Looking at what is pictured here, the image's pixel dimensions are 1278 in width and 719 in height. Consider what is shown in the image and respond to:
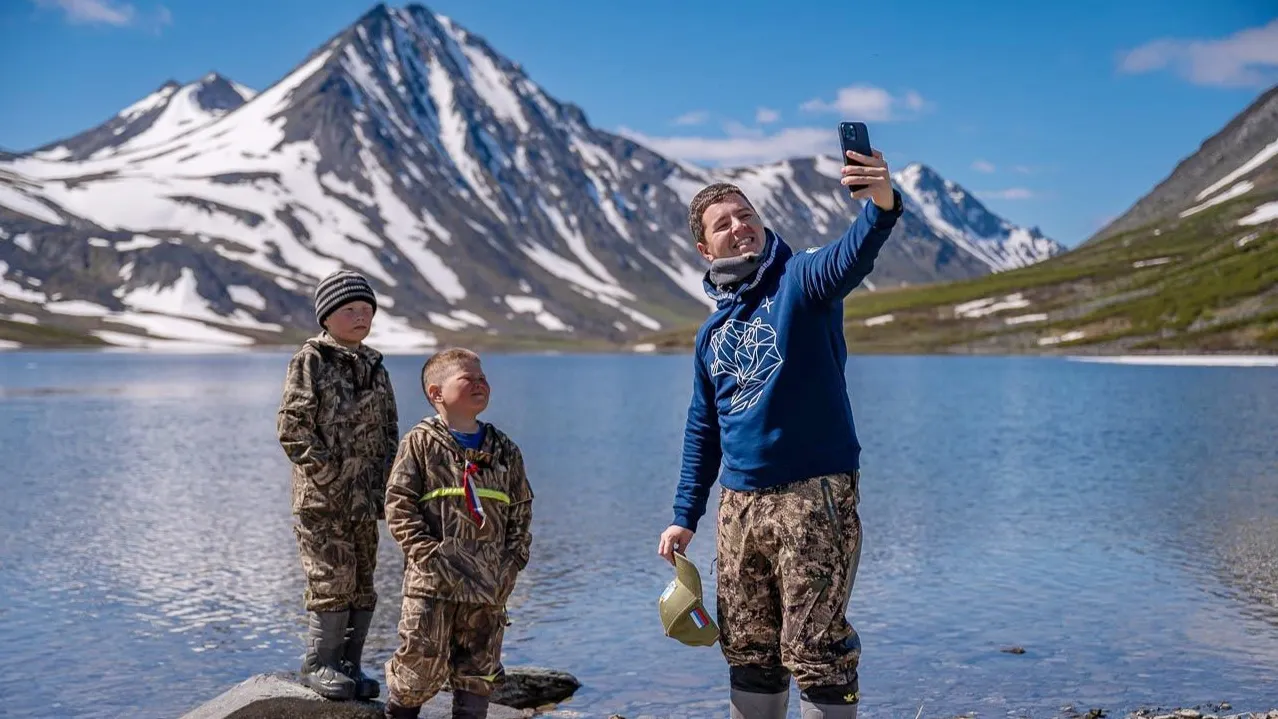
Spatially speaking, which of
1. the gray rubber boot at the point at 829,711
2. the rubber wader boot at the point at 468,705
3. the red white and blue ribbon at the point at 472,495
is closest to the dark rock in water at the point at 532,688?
the rubber wader boot at the point at 468,705

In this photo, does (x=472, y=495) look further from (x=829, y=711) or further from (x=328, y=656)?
(x=829, y=711)

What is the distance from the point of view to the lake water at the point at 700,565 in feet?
45.1

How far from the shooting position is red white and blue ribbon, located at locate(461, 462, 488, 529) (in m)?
8.78

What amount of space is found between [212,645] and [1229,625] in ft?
46.2

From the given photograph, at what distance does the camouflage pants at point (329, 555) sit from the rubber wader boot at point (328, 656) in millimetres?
165

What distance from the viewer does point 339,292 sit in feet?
34.8

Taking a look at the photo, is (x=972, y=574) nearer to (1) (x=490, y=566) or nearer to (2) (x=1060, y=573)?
(2) (x=1060, y=573)

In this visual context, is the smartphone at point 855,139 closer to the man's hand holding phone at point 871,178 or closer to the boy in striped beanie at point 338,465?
the man's hand holding phone at point 871,178

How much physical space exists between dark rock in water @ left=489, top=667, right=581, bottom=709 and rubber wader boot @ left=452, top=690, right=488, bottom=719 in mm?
3539

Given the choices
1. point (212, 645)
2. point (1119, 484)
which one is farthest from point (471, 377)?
point (1119, 484)

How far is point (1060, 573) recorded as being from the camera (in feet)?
66.0

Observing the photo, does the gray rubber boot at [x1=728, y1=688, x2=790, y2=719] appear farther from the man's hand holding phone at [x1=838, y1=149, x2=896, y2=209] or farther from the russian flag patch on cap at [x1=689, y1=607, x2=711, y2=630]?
the man's hand holding phone at [x1=838, y1=149, x2=896, y2=209]

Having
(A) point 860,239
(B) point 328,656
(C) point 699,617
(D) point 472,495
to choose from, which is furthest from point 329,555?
(A) point 860,239

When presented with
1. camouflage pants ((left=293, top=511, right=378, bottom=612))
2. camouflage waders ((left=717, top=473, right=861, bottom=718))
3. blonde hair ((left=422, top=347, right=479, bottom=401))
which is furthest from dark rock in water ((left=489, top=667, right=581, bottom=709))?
camouflage waders ((left=717, top=473, right=861, bottom=718))
